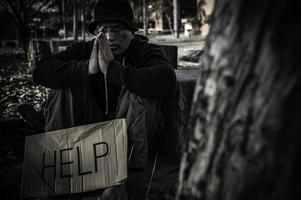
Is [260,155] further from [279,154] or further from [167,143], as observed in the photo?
[167,143]

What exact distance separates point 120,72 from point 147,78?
201 mm

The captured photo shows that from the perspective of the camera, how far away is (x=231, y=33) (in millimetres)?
1139

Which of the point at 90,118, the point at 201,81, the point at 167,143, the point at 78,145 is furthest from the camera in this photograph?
the point at 167,143

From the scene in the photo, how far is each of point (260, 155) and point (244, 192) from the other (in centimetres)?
13

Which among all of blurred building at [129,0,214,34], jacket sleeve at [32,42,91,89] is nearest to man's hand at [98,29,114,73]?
jacket sleeve at [32,42,91,89]

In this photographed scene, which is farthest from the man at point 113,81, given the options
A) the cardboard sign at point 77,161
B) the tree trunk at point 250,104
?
the tree trunk at point 250,104

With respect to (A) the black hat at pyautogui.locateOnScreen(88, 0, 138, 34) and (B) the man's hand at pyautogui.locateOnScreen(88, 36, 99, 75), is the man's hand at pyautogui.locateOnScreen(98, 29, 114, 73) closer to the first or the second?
(B) the man's hand at pyautogui.locateOnScreen(88, 36, 99, 75)

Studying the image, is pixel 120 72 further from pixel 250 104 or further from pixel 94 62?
pixel 250 104

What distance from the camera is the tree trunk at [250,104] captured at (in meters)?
1.03

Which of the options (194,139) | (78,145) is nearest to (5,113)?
(78,145)

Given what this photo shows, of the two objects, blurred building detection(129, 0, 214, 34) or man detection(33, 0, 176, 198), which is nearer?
man detection(33, 0, 176, 198)

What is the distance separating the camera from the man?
2787mm

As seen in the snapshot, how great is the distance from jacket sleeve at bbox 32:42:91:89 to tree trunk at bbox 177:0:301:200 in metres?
1.76

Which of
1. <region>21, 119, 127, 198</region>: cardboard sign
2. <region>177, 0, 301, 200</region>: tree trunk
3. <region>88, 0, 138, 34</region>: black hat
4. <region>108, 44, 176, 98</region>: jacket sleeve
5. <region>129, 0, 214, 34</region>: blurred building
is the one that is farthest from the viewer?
<region>129, 0, 214, 34</region>: blurred building
